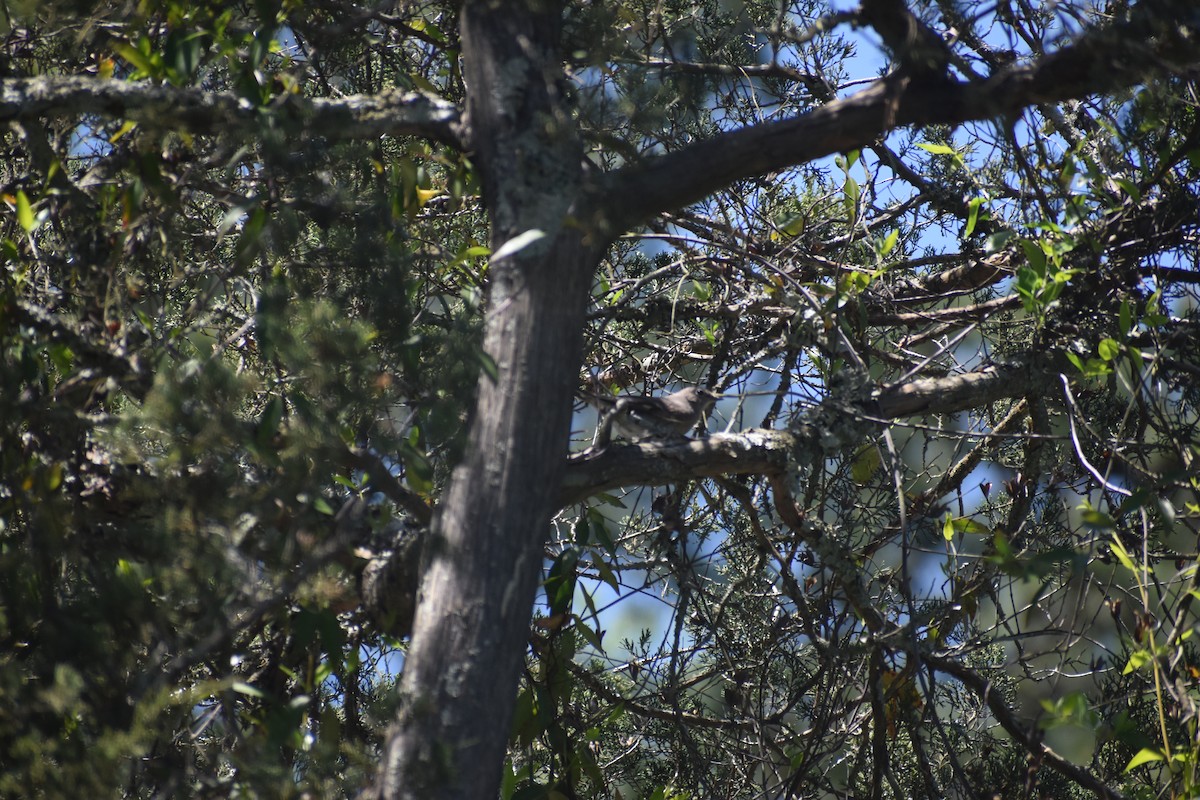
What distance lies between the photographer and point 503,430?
4.64ft

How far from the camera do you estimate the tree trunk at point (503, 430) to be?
4.33 ft

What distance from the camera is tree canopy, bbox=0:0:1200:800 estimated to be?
4.42 ft

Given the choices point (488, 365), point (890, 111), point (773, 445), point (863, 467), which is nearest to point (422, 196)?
point (488, 365)

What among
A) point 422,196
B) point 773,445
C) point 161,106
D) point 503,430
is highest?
point 422,196

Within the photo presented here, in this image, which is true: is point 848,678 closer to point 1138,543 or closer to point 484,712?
point 1138,543

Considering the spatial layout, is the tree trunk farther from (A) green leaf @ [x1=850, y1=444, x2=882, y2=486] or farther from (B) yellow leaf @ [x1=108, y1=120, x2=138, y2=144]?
(A) green leaf @ [x1=850, y1=444, x2=882, y2=486]

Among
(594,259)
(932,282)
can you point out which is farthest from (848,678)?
(594,259)

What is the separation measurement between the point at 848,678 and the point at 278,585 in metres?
1.44

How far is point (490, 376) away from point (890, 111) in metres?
0.71

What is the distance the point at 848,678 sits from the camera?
226 centimetres

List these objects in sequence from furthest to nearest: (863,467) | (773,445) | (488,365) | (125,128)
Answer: (863,467), (773,445), (125,128), (488,365)

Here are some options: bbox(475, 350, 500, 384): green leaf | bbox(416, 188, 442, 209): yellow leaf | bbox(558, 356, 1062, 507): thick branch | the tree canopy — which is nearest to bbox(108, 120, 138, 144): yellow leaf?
the tree canopy

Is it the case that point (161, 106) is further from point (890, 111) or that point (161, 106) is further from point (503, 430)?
point (890, 111)

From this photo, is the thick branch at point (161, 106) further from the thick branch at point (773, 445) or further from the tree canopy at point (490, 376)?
the thick branch at point (773, 445)
